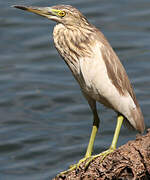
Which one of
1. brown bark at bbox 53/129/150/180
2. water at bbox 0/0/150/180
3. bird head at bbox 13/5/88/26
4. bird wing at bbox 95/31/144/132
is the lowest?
water at bbox 0/0/150/180

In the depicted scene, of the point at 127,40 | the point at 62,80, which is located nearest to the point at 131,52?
the point at 127,40

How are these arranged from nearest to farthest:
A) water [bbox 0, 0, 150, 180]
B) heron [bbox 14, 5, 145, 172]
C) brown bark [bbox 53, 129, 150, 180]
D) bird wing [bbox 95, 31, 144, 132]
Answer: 1. brown bark [bbox 53, 129, 150, 180]
2. heron [bbox 14, 5, 145, 172]
3. bird wing [bbox 95, 31, 144, 132]
4. water [bbox 0, 0, 150, 180]

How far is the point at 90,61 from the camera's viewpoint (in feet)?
22.7

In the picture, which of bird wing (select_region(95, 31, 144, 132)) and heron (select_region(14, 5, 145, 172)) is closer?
heron (select_region(14, 5, 145, 172))

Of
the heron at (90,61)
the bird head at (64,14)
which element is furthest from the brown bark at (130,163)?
the bird head at (64,14)

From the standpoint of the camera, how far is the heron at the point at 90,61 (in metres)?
6.95

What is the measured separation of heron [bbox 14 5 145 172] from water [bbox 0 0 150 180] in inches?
143

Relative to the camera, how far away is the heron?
6.95 m

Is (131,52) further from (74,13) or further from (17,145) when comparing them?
(74,13)

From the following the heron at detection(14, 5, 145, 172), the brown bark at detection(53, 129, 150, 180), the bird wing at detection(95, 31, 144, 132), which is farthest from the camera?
the bird wing at detection(95, 31, 144, 132)

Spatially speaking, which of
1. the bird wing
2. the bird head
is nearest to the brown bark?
the bird wing

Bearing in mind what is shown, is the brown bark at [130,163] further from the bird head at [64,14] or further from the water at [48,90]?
the water at [48,90]

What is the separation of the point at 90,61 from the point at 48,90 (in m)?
5.43

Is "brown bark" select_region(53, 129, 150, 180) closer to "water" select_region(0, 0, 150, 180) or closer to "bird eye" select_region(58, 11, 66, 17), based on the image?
"bird eye" select_region(58, 11, 66, 17)
